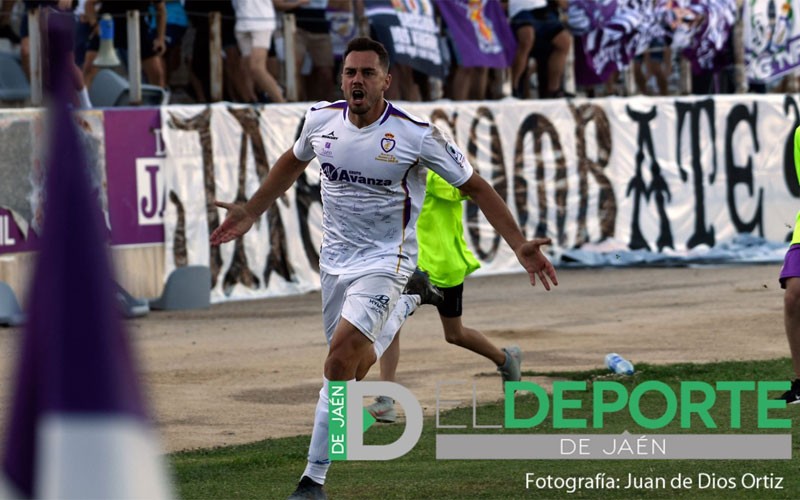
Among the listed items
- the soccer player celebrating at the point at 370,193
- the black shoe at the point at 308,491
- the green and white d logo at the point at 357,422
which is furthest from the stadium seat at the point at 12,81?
the black shoe at the point at 308,491

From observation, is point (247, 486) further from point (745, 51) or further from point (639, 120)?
point (745, 51)

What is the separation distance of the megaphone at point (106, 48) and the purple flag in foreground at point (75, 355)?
1437 cm

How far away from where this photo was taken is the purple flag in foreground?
2.42 meters

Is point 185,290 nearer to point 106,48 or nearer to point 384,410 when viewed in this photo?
point 106,48

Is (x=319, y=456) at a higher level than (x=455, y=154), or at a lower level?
lower

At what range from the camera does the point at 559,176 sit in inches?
859

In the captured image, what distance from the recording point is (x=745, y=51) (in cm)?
2428

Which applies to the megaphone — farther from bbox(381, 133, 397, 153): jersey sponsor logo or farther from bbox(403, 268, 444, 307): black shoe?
bbox(381, 133, 397, 153): jersey sponsor logo

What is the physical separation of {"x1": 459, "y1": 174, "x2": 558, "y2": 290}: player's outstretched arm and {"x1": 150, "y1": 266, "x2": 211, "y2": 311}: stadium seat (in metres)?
9.69

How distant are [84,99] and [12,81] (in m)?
0.80

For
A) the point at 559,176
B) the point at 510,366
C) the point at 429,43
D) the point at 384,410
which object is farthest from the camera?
the point at 559,176

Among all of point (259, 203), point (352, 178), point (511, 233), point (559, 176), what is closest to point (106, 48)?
point (559, 176)

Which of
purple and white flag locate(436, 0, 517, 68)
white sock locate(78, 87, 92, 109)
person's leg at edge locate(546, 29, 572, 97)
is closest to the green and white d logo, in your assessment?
white sock locate(78, 87, 92, 109)

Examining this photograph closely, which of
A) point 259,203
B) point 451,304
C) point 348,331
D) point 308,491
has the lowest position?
point 308,491
